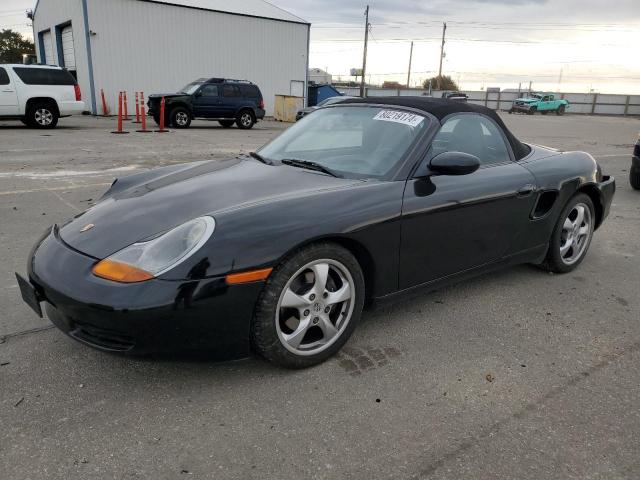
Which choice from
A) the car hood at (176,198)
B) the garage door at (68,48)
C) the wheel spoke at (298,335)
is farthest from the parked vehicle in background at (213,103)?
the wheel spoke at (298,335)

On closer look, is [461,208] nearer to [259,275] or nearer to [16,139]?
[259,275]

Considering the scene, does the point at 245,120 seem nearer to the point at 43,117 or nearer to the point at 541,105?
the point at 43,117

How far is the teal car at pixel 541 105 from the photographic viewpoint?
44.2 metres

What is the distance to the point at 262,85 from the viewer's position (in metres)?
27.6

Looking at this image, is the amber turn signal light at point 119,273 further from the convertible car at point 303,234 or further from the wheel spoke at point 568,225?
the wheel spoke at point 568,225

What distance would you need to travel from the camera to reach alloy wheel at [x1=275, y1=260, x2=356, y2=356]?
255cm

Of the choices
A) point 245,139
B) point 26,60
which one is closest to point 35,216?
point 245,139

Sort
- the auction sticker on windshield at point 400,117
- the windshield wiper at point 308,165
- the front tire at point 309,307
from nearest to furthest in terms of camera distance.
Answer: the front tire at point 309,307 < the windshield wiper at point 308,165 < the auction sticker on windshield at point 400,117

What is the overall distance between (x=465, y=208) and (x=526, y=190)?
70cm

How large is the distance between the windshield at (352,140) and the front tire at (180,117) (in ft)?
48.4

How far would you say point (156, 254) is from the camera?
7.57 ft

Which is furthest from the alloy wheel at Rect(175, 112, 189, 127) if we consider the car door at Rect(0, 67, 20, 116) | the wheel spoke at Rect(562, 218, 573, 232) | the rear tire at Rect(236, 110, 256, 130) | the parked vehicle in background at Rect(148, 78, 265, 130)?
the wheel spoke at Rect(562, 218, 573, 232)

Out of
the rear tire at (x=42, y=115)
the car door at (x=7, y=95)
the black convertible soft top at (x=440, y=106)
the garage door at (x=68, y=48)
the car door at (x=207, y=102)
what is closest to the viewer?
the black convertible soft top at (x=440, y=106)

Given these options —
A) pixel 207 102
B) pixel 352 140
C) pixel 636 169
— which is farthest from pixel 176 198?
pixel 207 102
